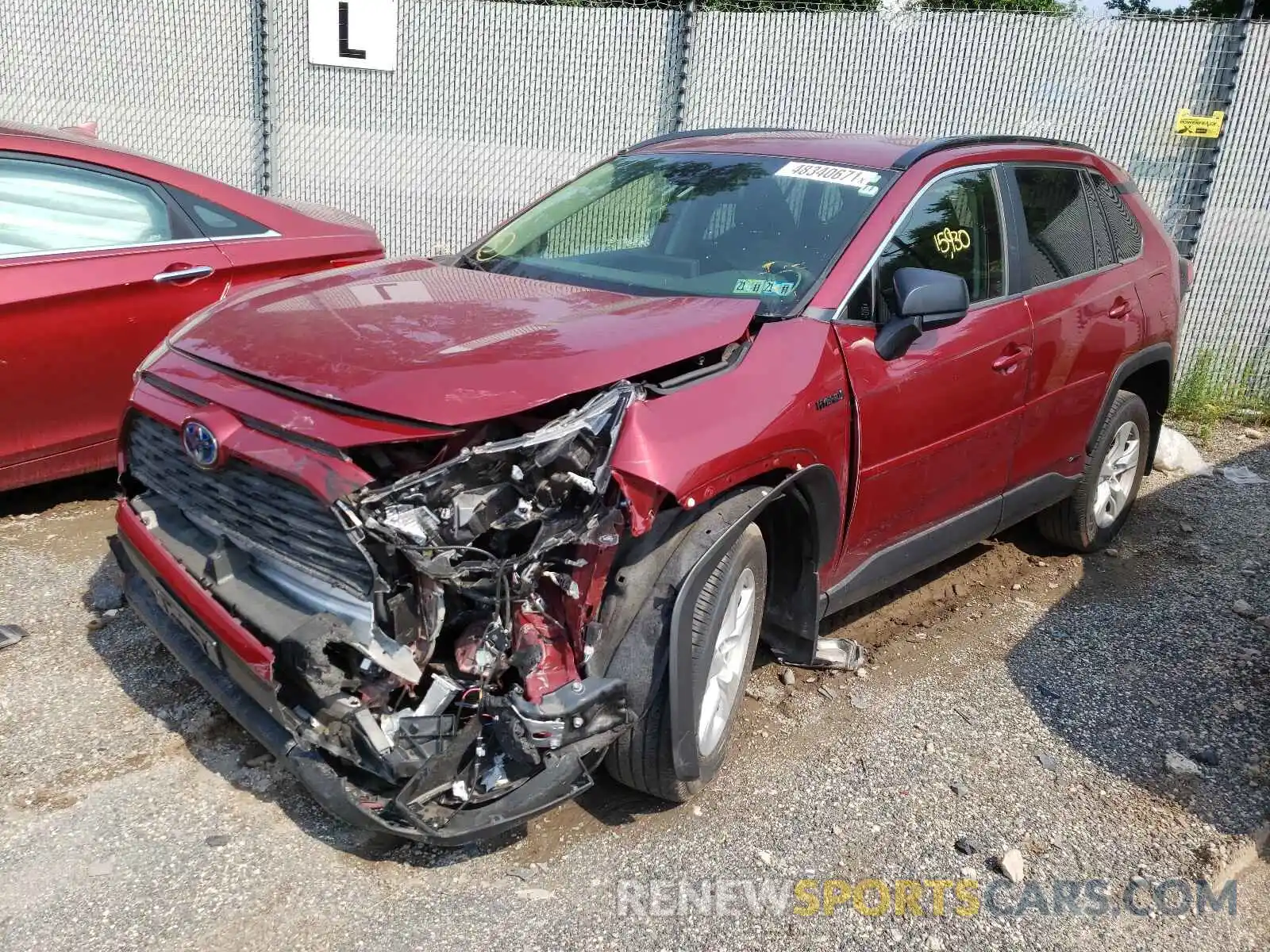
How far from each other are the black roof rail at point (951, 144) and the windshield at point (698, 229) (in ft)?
0.41

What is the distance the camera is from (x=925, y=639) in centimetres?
435

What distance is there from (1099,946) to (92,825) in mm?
2706

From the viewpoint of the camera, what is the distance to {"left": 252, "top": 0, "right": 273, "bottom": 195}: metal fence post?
8.09 metres

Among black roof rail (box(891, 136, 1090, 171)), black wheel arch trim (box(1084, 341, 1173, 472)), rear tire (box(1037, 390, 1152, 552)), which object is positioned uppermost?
black roof rail (box(891, 136, 1090, 171))

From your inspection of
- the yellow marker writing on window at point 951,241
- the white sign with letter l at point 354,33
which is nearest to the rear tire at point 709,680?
the yellow marker writing on window at point 951,241

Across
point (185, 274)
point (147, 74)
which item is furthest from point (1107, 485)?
point (147, 74)

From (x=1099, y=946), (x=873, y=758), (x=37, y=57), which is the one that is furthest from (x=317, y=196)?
(x=1099, y=946)

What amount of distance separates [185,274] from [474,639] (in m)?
2.75

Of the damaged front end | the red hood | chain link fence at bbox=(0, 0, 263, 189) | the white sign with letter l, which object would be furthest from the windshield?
chain link fence at bbox=(0, 0, 263, 189)

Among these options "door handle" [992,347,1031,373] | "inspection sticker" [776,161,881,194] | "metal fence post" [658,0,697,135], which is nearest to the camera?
"inspection sticker" [776,161,881,194]

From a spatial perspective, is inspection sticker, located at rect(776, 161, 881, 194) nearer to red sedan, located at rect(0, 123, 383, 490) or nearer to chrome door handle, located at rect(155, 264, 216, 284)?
red sedan, located at rect(0, 123, 383, 490)

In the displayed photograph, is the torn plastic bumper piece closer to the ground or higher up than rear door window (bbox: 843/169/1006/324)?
closer to the ground

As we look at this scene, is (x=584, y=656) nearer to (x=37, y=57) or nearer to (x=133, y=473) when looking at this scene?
(x=133, y=473)

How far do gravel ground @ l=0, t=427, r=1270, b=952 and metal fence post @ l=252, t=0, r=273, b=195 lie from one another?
462 centimetres
